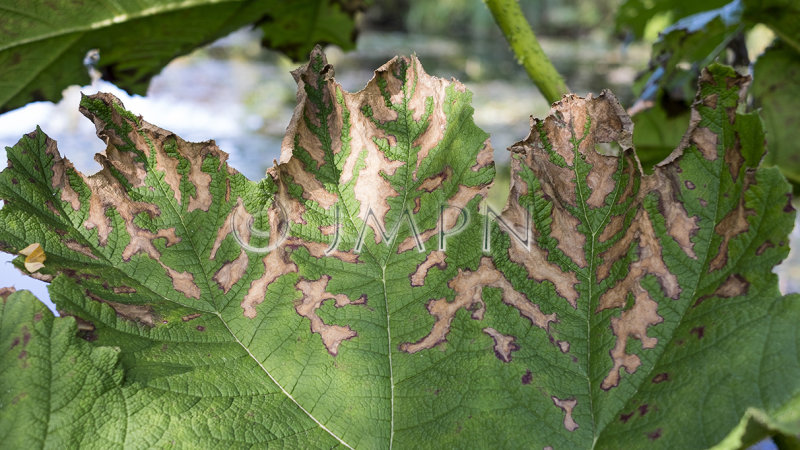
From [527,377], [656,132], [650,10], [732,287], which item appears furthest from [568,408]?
[650,10]

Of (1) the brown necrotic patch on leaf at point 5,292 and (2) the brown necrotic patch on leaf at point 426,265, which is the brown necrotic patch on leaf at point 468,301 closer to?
(2) the brown necrotic patch on leaf at point 426,265

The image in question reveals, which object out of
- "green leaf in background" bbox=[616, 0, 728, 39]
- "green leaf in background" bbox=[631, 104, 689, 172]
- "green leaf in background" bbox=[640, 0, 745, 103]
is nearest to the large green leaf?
"green leaf in background" bbox=[640, 0, 745, 103]

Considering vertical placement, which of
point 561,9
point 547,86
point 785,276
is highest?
point 561,9

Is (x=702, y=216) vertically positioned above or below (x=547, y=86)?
below

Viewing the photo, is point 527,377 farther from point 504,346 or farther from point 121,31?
point 121,31

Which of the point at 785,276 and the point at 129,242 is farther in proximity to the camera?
the point at 785,276

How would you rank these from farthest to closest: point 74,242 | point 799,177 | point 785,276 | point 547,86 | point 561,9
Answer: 1. point 561,9
2. point 785,276
3. point 799,177
4. point 547,86
5. point 74,242

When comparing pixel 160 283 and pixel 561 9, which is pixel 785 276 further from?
pixel 561 9

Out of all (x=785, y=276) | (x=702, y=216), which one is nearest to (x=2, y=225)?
(x=702, y=216)

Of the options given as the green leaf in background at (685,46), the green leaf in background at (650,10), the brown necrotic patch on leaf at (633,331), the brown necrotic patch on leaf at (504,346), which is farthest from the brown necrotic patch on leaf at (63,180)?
the green leaf in background at (650,10)
